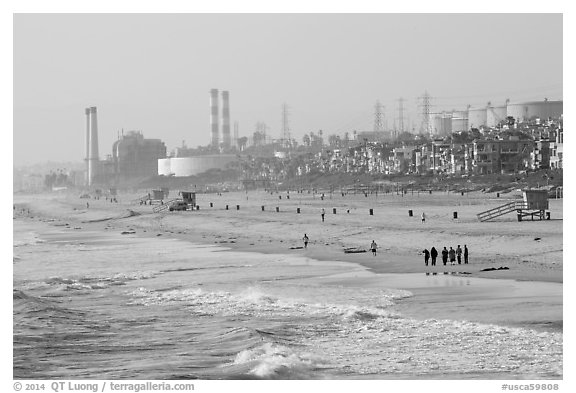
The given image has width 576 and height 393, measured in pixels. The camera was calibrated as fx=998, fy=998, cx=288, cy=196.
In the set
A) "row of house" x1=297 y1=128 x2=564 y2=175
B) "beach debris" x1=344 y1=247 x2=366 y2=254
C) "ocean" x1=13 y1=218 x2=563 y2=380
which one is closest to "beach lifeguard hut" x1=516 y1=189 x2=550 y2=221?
"beach debris" x1=344 y1=247 x2=366 y2=254

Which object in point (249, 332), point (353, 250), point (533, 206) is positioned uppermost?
point (533, 206)

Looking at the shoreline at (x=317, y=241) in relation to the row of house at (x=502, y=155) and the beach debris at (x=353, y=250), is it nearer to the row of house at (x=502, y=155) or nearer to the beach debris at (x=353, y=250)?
the beach debris at (x=353, y=250)

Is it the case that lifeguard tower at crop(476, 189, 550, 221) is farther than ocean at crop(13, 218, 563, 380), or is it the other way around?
lifeguard tower at crop(476, 189, 550, 221)

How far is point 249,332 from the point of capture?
2245 centimetres

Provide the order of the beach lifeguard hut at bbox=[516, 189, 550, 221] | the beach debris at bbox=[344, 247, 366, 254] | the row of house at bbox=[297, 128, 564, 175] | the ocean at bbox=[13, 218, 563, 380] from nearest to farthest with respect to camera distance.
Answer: the ocean at bbox=[13, 218, 563, 380] → the beach debris at bbox=[344, 247, 366, 254] → the beach lifeguard hut at bbox=[516, 189, 550, 221] → the row of house at bbox=[297, 128, 564, 175]

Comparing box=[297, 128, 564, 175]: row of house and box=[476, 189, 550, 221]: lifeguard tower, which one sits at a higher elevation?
box=[297, 128, 564, 175]: row of house

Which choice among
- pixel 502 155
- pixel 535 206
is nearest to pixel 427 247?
pixel 535 206

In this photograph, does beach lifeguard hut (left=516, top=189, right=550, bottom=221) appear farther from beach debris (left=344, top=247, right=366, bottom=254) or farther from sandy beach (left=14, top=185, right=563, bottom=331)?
beach debris (left=344, top=247, right=366, bottom=254)

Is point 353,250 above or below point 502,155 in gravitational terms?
below

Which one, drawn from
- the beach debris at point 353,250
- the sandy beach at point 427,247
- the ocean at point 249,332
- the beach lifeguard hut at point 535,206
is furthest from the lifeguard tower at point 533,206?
the ocean at point 249,332

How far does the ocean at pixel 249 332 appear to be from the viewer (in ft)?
61.6

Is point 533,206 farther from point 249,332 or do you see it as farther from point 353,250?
point 249,332

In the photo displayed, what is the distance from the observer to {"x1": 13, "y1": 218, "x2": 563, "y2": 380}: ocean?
18766 millimetres

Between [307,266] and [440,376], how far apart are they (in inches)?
813
